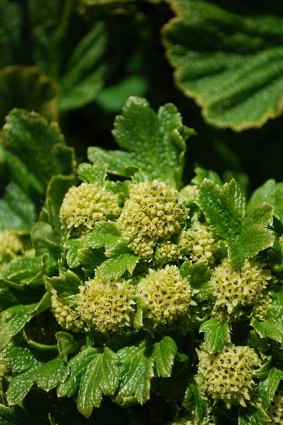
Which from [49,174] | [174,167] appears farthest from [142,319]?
[49,174]

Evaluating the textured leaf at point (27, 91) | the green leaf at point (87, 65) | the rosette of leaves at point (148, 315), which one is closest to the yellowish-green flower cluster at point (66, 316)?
the rosette of leaves at point (148, 315)

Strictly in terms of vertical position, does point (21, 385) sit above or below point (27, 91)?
below

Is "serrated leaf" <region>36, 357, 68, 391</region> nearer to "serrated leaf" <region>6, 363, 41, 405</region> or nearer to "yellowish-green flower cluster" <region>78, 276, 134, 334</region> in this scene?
"serrated leaf" <region>6, 363, 41, 405</region>

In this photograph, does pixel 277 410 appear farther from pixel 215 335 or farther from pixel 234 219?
pixel 234 219

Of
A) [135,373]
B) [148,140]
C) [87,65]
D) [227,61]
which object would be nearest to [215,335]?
[135,373]

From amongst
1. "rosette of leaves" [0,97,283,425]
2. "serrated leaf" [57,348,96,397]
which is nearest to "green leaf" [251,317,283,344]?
"rosette of leaves" [0,97,283,425]

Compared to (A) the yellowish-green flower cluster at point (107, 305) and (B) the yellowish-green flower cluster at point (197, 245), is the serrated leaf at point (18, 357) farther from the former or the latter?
(B) the yellowish-green flower cluster at point (197, 245)
